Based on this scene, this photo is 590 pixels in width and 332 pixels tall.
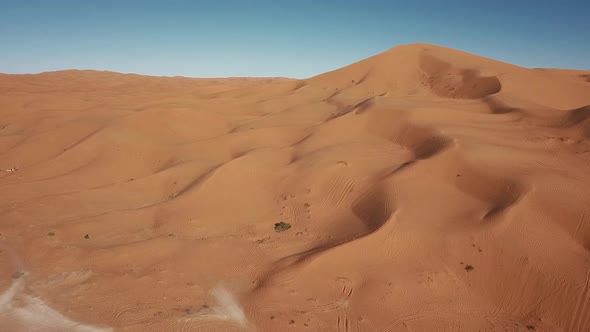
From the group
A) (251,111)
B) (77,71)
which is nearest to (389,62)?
(251,111)

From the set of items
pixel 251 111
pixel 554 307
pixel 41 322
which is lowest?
pixel 554 307

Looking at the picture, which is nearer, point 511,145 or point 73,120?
point 511,145

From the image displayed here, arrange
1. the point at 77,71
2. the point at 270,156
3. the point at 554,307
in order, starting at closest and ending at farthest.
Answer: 1. the point at 554,307
2. the point at 270,156
3. the point at 77,71

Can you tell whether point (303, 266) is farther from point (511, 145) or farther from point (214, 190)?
point (511, 145)

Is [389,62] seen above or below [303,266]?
above

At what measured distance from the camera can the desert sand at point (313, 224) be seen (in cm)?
695

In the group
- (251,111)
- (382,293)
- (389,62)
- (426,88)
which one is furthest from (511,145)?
(389,62)

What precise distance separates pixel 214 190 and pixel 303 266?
15.6 feet

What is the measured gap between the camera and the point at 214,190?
11.8 meters

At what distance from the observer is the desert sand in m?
6.95

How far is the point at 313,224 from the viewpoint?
400 inches

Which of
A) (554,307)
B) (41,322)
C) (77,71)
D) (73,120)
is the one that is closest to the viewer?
(41,322)

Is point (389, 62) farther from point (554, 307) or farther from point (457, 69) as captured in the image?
point (554, 307)

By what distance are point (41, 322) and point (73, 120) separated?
16180 millimetres
